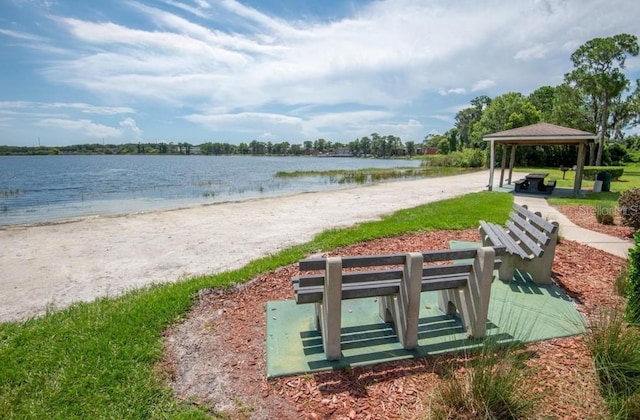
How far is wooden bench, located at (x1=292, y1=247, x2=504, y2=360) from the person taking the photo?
118 inches

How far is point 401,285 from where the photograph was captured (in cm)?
316

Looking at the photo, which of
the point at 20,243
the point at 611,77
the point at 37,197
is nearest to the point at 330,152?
the point at 611,77

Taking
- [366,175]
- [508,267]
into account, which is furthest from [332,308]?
[366,175]

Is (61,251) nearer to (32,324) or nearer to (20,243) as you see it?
(20,243)

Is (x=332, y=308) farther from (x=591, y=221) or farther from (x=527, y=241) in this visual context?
(x=591, y=221)

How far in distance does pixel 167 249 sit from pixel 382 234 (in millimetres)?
4748

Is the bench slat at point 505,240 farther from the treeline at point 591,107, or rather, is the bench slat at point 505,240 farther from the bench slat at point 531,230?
the treeline at point 591,107

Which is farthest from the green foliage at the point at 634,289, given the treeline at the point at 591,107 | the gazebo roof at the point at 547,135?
the treeline at the point at 591,107

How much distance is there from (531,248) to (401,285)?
2486 mm

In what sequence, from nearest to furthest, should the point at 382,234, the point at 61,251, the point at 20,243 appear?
the point at 382,234 < the point at 61,251 < the point at 20,243

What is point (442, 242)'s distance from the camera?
6902 mm

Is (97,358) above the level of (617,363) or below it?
below

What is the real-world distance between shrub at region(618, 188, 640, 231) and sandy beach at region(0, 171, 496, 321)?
606 cm

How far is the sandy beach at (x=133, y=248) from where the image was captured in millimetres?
5609
